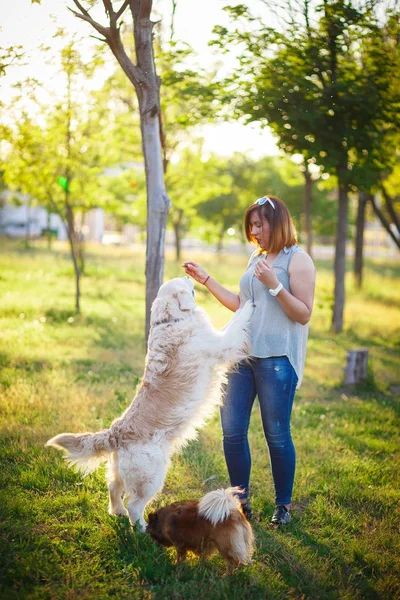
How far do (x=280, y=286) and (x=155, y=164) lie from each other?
8.81 feet

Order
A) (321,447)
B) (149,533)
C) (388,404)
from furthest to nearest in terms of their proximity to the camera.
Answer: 1. (388,404)
2. (321,447)
3. (149,533)

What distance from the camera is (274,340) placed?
366cm

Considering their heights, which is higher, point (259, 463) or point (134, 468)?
point (134, 468)

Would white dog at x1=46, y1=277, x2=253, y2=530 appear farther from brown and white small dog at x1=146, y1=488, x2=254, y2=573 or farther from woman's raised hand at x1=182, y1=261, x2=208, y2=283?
brown and white small dog at x1=146, y1=488, x2=254, y2=573

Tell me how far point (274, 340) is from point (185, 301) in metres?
0.70

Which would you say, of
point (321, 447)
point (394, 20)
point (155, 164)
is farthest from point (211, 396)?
point (394, 20)

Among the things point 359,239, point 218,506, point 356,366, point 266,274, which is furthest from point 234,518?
point 359,239

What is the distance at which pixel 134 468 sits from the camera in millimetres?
3451

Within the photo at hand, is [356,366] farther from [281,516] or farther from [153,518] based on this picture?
[153,518]

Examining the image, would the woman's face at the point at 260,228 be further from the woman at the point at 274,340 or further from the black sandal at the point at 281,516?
the black sandal at the point at 281,516

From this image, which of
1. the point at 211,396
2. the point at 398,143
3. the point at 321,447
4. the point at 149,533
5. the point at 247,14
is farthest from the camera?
the point at 398,143

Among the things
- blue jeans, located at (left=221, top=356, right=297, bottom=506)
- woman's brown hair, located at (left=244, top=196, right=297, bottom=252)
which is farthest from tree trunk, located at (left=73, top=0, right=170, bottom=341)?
blue jeans, located at (left=221, top=356, right=297, bottom=506)

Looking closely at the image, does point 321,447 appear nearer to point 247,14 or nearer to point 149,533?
point 149,533

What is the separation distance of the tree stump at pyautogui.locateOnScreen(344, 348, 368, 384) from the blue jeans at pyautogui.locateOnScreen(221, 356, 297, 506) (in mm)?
4446
